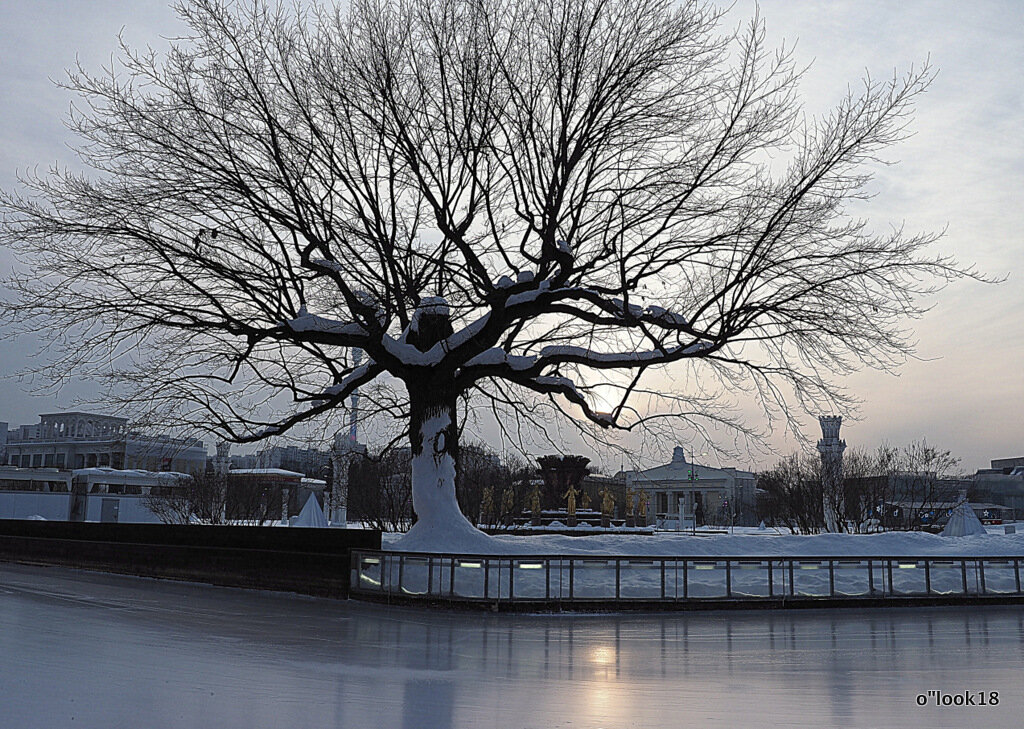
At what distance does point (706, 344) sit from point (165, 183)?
37.3 feet

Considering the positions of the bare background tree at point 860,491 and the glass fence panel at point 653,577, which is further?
the bare background tree at point 860,491

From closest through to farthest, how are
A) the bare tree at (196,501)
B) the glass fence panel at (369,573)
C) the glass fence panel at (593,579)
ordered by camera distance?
the glass fence panel at (593,579), the glass fence panel at (369,573), the bare tree at (196,501)

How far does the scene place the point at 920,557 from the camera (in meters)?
19.1

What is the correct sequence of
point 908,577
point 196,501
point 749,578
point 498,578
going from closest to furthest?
point 498,578
point 749,578
point 908,577
point 196,501

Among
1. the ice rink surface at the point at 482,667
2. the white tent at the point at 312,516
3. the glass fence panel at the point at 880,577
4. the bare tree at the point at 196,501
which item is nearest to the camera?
the ice rink surface at the point at 482,667

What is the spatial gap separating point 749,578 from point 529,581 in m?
4.41

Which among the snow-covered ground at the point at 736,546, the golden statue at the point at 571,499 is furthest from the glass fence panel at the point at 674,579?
the golden statue at the point at 571,499

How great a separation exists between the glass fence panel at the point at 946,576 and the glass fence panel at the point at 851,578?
1627 mm

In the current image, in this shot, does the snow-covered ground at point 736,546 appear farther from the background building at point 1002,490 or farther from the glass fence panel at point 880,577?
the background building at point 1002,490

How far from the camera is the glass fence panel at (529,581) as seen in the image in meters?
16.9

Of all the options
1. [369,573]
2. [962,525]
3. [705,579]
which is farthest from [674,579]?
[962,525]

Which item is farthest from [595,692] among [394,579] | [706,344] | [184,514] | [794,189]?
[184,514]

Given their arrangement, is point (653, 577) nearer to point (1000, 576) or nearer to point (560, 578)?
point (560, 578)

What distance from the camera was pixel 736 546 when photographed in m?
21.0
